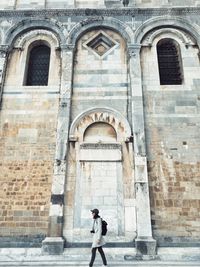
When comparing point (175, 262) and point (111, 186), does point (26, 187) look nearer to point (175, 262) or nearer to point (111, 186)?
point (111, 186)

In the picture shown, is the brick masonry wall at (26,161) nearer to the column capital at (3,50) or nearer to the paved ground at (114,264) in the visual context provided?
the paved ground at (114,264)

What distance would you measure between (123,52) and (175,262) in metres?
7.93

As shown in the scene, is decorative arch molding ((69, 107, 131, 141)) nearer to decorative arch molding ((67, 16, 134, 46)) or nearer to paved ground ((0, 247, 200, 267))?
decorative arch molding ((67, 16, 134, 46))

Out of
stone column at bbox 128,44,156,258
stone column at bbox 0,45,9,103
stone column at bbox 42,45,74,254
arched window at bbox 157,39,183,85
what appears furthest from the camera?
arched window at bbox 157,39,183,85

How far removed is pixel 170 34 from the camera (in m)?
12.1

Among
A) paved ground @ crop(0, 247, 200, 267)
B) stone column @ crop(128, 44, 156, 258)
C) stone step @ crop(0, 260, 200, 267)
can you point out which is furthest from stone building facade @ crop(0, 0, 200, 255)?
stone step @ crop(0, 260, 200, 267)

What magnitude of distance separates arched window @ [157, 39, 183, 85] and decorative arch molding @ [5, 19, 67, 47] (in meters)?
4.06

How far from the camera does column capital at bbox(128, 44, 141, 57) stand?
449 inches

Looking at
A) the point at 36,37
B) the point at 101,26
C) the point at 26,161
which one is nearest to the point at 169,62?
the point at 101,26

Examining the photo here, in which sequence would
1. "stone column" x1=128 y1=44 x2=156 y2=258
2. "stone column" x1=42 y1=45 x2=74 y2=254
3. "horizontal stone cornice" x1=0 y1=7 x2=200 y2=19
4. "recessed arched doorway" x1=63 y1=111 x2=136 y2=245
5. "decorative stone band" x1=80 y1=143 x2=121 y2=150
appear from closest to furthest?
"stone column" x1=128 y1=44 x2=156 y2=258 < "stone column" x1=42 y1=45 x2=74 y2=254 < "recessed arched doorway" x1=63 y1=111 x2=136 y2=245 < "decorative stone band" x1=80 y1=143 x2=121 y2=150 < "horizontal stone cornice" x1=0 y1=7 x2=200 y2=19

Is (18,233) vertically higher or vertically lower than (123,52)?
lower

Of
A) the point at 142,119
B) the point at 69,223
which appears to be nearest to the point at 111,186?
the point at 69,223

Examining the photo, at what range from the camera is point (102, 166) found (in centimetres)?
959

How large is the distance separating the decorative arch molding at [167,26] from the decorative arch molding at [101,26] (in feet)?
1.33
